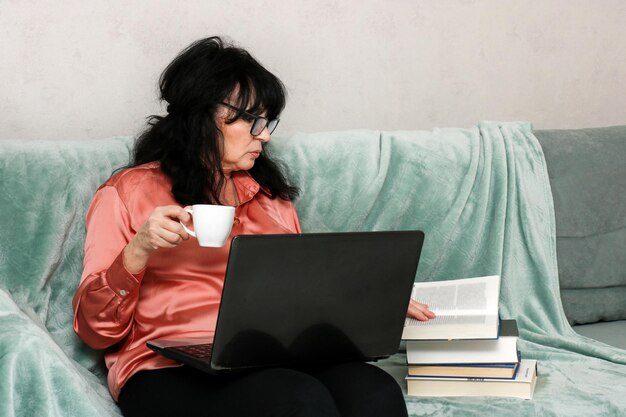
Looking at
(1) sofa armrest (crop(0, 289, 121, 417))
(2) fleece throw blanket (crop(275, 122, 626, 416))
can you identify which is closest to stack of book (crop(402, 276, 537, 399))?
(2) fleece throw blanket (crop(275, 122, 626, 416))

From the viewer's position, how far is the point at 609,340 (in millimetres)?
2109

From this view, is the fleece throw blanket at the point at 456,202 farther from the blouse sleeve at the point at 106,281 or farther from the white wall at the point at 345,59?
the blouse sleeve at the point at 106,281

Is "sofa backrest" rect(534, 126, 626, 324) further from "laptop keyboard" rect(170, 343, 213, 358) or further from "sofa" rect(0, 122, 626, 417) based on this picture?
"laptop keyboard" rect(170, 343, 213, 358)

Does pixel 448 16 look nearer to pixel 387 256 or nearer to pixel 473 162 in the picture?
pixel 473 162

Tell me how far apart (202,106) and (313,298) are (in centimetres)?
55

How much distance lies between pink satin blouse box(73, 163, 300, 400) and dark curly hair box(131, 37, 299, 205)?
5cm

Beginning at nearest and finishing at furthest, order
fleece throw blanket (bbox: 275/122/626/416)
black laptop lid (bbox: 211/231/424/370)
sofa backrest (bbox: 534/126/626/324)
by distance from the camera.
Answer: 1. black laptop lid (bbox: 211/231/424/370)
2. fleece throw blanket (bbox: 275/122/626/416)
3. sofa backrest (bbox: 534/126/626/324)

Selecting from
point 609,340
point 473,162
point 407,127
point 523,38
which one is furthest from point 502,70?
point 609,340

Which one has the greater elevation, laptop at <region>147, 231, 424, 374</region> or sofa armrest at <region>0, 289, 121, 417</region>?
laptop at <region>147, 231, 424, 374</region>

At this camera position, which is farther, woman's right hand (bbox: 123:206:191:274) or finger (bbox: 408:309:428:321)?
finger (bbox: 408:309:428:321)

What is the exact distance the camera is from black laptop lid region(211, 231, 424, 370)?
1283mm

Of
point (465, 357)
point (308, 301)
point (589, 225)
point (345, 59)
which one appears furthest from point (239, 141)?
point (589, 225)

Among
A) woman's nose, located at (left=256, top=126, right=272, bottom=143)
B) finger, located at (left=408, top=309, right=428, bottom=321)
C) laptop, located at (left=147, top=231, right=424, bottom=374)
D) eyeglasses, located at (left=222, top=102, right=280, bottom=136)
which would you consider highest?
eyeglasses, located at (left=222, top=102, right=280, bottom=136)

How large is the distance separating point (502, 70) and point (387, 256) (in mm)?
1577
